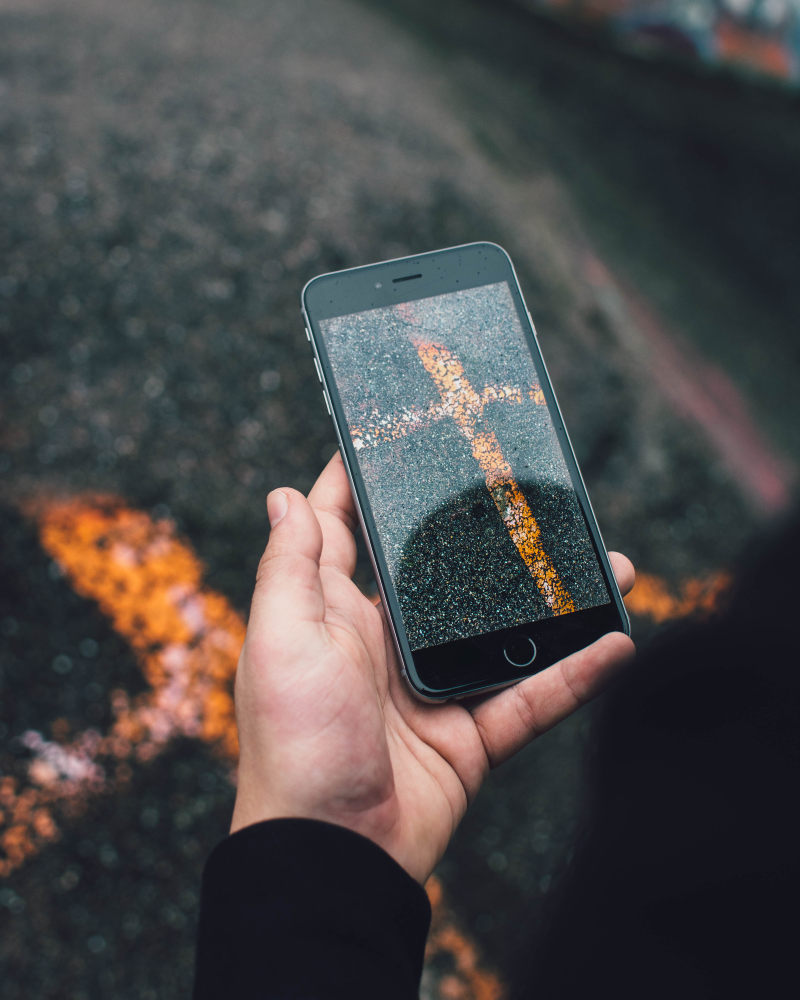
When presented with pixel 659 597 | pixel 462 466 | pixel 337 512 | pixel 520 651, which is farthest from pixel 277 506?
pixel 659 597

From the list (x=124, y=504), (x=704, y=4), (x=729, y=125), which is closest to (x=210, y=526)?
(x=124, y=504)

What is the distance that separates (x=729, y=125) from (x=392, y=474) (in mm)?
6000

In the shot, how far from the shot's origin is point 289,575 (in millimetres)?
1593

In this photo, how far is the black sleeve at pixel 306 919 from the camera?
45.7 inches

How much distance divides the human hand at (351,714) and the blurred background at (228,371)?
389mm

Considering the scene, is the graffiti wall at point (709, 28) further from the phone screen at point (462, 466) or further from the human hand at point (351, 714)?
the human hand at point (351, 714)

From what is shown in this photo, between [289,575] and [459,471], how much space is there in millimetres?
601

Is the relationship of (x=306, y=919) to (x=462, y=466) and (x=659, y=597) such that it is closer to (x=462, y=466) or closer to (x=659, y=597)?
(x=462, y=466)

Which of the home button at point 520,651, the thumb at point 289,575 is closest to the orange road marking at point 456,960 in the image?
the home button at point 520,651

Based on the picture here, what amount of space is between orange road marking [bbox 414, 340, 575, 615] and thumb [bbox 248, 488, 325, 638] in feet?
1.81

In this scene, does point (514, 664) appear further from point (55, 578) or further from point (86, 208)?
point (86, 208)

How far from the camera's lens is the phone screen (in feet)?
5.88

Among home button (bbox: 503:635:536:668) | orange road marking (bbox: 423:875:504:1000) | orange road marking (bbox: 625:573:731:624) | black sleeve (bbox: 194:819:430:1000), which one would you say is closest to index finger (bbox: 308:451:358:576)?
Result: home button (bbox: 503:635:536:668)

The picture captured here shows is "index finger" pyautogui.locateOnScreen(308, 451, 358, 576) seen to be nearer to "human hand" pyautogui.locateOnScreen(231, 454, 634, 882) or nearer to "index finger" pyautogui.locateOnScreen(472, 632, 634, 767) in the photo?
"human hand" pyautogui.locateOnScreen(231, 454, 634, 882)
